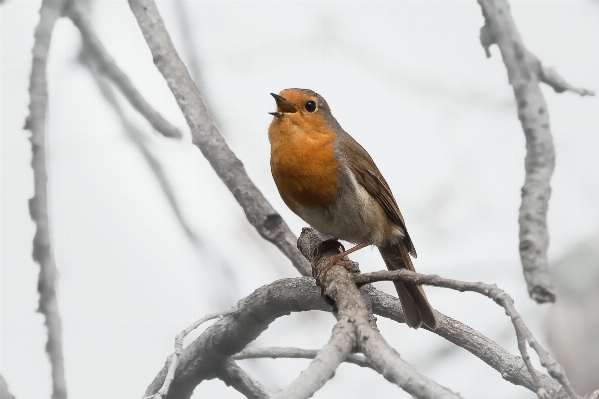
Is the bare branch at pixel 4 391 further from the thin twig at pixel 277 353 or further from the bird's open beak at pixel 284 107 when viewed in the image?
the bird's open beak at pixel 284 107

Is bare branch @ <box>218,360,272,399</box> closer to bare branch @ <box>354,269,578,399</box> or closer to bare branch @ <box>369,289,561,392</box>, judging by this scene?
bare branch @ <box>369,289,561,392</box>

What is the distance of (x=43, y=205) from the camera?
11.7 ft

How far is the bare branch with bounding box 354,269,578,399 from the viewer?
195cm

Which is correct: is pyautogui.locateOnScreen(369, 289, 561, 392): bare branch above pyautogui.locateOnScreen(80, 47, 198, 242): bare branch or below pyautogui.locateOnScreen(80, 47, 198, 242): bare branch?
below

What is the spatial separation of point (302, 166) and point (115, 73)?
1.46 meters

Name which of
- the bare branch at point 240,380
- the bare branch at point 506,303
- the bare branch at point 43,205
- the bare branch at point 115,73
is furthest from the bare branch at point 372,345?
the bare branch at point 115,73

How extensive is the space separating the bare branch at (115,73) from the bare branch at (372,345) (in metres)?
1.55

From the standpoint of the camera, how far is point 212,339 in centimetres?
356

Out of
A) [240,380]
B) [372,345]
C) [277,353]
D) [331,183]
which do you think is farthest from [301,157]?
[372,345]

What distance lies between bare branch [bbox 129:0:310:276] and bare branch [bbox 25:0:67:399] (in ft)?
2.01

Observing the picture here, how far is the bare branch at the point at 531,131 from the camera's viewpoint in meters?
2.58

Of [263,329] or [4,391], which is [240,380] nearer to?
[263,329]

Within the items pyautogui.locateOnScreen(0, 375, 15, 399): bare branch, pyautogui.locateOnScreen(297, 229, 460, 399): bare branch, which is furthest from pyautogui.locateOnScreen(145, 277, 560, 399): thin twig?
pyautogui.locateOnScreen(0, 375, 15, 399): bare branch

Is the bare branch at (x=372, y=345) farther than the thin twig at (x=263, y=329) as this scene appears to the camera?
No
